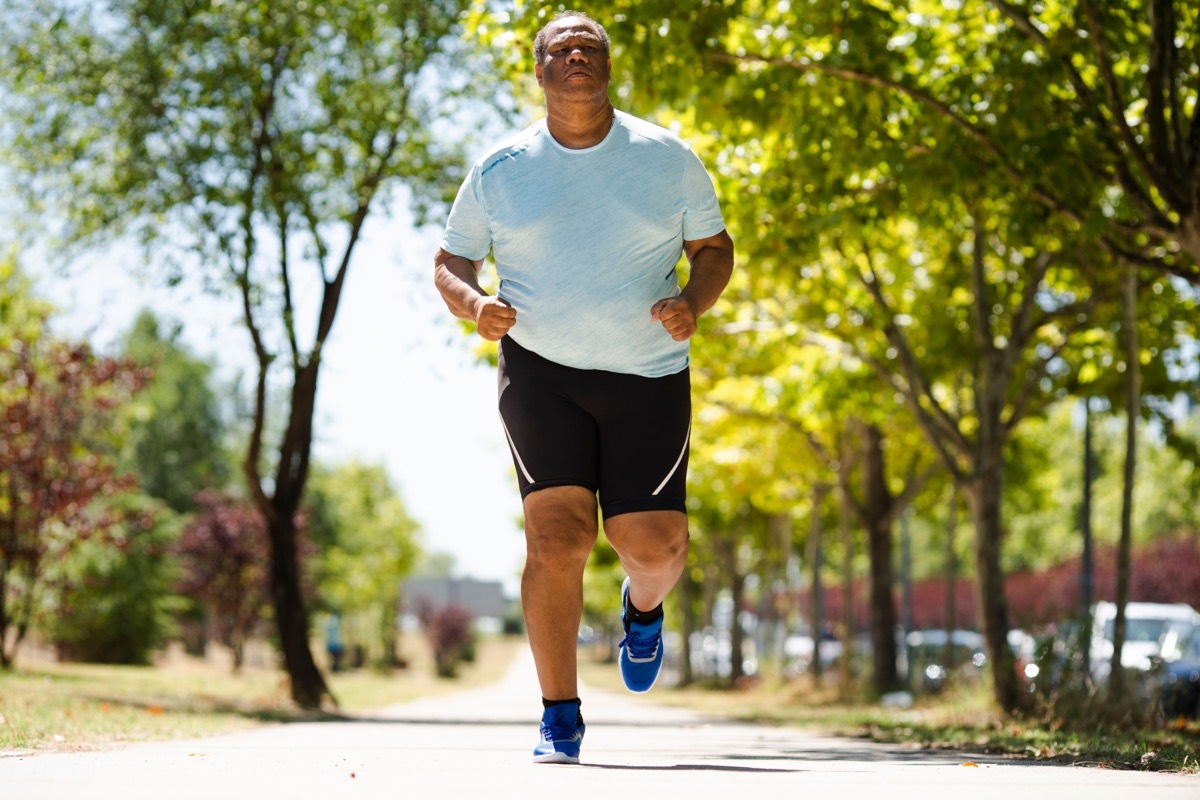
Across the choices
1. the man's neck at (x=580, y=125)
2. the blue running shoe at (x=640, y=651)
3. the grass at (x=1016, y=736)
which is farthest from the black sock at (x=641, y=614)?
the man's neck at (x=580, y=125)

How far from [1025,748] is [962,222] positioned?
26.7 feet

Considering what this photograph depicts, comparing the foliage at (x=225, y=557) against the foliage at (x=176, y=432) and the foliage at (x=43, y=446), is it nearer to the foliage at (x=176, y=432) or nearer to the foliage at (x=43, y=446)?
the foliage at (x=43, y=446)

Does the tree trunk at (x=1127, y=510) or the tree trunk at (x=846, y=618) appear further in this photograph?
the tree trunk at (x=846, y=618)

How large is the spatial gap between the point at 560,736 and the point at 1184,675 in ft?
43.1

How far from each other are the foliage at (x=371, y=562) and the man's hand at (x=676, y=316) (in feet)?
110

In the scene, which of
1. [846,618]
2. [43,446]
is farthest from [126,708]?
[846,618]

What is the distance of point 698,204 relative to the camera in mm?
4902

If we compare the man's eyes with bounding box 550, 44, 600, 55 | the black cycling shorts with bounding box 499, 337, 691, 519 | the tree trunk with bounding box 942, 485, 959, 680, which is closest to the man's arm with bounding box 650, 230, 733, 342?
the black cycling shorts with bounding box 499, 337, 691, 519

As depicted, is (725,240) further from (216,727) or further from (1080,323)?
(1080,323)

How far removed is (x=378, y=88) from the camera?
14.5 m

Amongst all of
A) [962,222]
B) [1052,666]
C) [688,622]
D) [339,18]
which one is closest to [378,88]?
[339,18]

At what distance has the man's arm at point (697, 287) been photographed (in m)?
4.56

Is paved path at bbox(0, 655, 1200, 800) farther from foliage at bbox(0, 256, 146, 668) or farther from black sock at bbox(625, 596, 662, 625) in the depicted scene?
foliage at bbox(0, 256, 146, 668)

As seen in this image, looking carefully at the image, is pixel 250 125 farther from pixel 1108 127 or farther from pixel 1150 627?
pixel 1150 627
